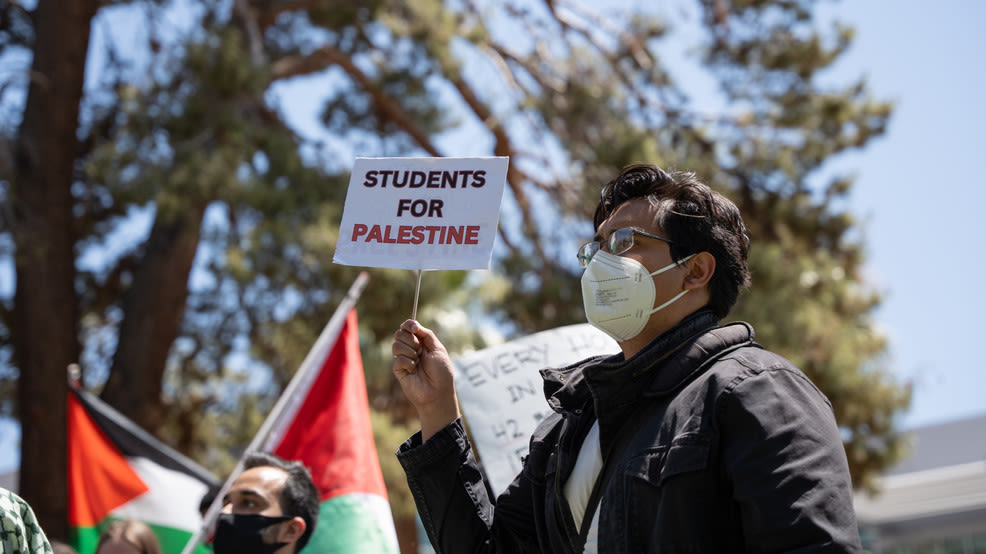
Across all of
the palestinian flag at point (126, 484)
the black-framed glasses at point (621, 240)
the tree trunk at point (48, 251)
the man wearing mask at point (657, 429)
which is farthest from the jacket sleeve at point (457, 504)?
the tree trunk at point (48, 251)

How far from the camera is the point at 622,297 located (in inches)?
78.0

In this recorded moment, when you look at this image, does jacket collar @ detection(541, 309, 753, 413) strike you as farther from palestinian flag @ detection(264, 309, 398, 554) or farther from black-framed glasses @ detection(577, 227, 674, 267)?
palestinian flag @ detection(264, 309, 398, 554)

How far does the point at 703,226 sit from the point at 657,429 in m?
0.45

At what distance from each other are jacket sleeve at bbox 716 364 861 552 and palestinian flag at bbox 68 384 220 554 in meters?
4.96

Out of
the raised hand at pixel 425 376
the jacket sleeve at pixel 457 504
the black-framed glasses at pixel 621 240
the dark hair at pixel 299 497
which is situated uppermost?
the black-framed glasses at pixel 621 240

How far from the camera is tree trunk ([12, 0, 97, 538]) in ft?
25.4

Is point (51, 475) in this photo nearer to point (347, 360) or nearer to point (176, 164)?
point (176, 164)

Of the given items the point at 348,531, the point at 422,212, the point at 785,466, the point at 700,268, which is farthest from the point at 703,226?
the point at 348,531

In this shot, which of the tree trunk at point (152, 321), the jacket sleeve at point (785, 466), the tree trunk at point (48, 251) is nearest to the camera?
the jacket sleeve at point (785, 466)

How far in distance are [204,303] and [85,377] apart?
1.32 meters

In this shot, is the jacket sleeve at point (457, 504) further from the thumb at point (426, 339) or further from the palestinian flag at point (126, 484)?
the palestinian flag at point (126, 484)

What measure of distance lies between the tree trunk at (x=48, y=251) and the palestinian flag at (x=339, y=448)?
368cm

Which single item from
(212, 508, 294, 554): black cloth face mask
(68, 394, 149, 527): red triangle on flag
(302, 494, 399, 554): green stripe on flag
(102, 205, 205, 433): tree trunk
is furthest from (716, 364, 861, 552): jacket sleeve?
(102, 205, 205, 433): tree trunk

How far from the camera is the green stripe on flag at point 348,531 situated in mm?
4148
